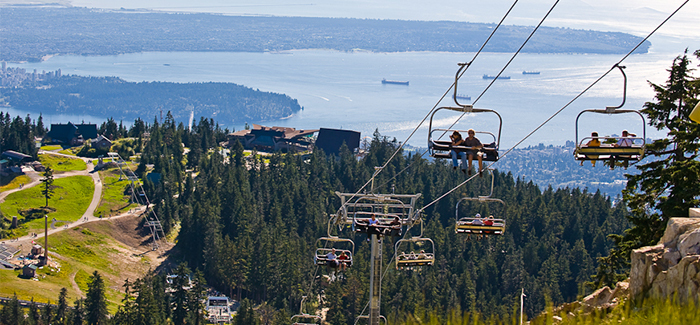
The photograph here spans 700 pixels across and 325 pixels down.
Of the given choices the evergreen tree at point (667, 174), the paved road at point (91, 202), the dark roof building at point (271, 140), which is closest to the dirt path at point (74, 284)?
the paved road at point (91, 202)

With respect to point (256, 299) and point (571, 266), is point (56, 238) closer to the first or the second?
point (256, 299)

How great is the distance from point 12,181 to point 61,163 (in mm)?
7970

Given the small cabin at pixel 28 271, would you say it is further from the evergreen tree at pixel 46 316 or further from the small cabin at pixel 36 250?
the evergreen tree at pixel 46 316

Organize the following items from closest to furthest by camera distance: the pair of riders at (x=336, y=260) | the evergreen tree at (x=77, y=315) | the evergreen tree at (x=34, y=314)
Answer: the pair of riders at (x=336, y=260) < the evergreen tree at (x=34, y=314) < the evergreen tree at (x=77, y=315)

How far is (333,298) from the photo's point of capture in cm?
4809

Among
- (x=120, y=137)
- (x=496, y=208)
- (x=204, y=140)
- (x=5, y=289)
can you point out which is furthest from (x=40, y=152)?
(x=496, y=208)

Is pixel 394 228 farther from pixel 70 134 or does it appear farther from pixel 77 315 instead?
pixel 70 134

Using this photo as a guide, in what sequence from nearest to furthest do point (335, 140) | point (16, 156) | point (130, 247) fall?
point (130, 247) → point (16, 156) → point (335, 140)

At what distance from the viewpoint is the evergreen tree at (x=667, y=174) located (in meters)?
21.0

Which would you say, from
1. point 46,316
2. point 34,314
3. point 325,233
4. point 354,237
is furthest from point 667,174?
point 325,233

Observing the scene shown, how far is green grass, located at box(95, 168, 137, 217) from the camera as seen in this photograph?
69.4 metres

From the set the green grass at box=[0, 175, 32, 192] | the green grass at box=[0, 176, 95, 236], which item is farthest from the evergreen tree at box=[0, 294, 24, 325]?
the green grass at box=[0, 175, 32, 192]

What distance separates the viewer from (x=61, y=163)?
8175 cm

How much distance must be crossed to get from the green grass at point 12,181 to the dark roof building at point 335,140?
39741 millimetres
